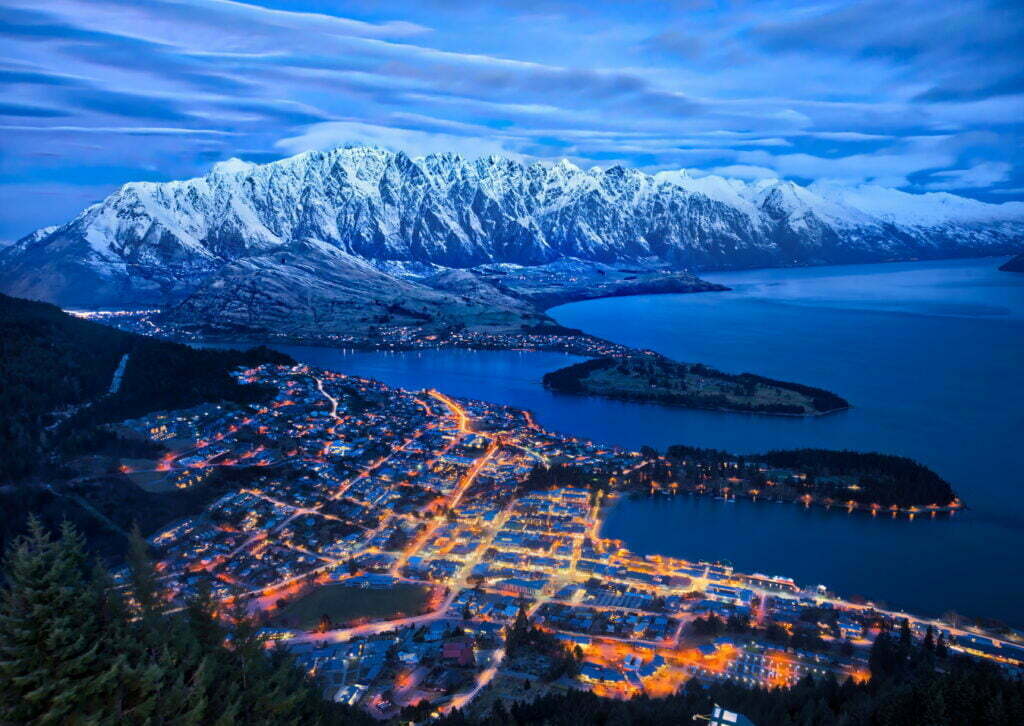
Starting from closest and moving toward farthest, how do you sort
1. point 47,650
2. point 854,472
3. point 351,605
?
1. point 47,650
2. point 351,605
3. point 854,472

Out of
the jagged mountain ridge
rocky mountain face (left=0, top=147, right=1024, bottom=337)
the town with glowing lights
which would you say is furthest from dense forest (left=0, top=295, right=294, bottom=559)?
the jagged mountain ridge

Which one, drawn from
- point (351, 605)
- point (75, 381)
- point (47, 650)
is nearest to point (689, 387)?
point (351, 605)

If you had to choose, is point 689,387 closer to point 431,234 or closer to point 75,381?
point 75,381

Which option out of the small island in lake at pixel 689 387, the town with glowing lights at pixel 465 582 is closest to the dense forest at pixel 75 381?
the town with glowing lights at pixel 465 582

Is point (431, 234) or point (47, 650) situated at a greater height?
point (431, 234)

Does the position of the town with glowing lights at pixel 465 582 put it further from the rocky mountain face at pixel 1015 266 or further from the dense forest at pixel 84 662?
the rocky mountain face at pixel 1015 266

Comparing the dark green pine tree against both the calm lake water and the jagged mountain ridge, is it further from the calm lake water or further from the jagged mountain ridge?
the jagged mountain ridge
